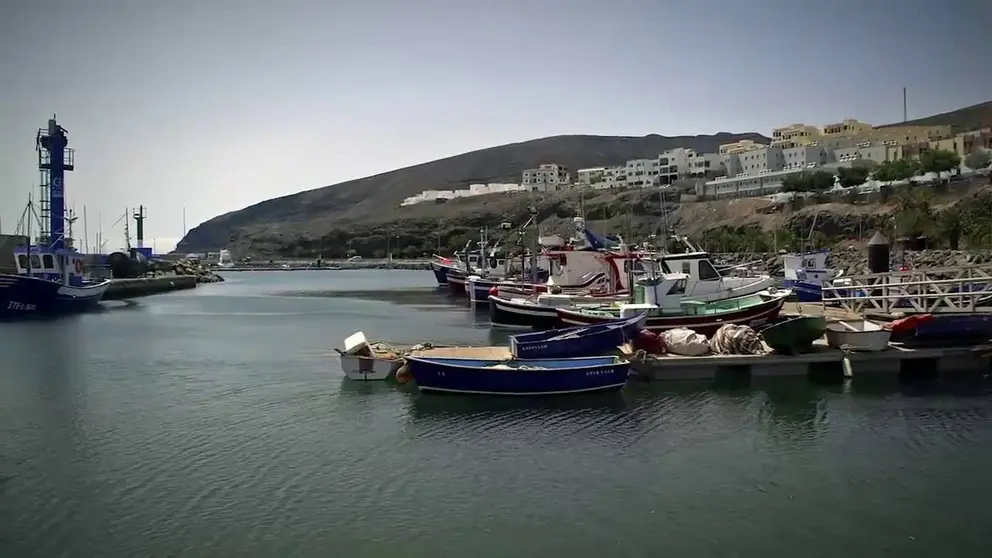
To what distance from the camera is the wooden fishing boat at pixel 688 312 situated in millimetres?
27547

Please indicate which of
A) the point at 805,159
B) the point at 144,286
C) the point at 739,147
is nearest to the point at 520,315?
the point at 144,286

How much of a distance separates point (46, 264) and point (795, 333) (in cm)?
5145

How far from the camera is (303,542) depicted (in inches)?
473

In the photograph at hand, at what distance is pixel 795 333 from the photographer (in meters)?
23.0

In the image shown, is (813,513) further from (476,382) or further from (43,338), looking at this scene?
(43,338)

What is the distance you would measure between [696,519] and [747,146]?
566ft

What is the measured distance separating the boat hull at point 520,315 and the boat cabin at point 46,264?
1345 inches

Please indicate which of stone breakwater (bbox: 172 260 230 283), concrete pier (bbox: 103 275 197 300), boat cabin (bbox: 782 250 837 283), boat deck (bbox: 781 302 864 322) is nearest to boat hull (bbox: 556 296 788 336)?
boat deck (bbox: 781 302 864 322)

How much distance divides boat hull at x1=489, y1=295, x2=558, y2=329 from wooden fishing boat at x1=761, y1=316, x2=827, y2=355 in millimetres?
11843

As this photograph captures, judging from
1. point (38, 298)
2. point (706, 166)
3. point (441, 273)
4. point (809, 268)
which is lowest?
point (38, 298)

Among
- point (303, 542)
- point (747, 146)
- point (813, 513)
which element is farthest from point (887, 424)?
point (747, 146)

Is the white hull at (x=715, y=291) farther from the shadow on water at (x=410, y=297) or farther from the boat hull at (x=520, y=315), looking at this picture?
the shadow on water at (x=410, y=297)

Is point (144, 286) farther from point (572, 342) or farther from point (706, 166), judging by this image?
point (706, 166)

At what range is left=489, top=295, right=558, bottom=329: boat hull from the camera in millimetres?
34781
